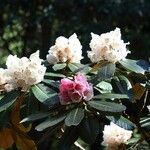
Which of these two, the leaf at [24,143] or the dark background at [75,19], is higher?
the leaf at [24,143]

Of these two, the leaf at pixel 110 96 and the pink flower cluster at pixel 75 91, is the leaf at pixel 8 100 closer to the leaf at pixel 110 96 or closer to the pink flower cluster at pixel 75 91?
the pink flower cluster at pixel 75 91

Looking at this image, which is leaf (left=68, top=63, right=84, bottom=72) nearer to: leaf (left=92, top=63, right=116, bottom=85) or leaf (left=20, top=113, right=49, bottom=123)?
leaf (left=92, top=63, right=116, bottom=85)

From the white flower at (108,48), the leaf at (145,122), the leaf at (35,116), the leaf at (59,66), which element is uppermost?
the white flower at (108,48)

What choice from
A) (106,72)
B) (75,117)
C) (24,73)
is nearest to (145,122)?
(106,72)

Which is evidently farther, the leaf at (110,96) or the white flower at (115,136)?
the white flower at (115,136)

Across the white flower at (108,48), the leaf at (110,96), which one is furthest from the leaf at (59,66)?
the leaf at (110,96)

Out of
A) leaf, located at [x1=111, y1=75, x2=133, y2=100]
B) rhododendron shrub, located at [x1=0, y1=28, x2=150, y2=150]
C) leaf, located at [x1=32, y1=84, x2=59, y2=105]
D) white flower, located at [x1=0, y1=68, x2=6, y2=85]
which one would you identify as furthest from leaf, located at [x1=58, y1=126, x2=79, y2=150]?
white flower, located at [x1=0, y1=68, x2=6, y2=85]

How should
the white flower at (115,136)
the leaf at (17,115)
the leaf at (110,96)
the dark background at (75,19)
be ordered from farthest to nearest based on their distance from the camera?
the dark background at (75,19), the white flower at (115,136), the leaf at (17,115), the leaf at (110,96)
